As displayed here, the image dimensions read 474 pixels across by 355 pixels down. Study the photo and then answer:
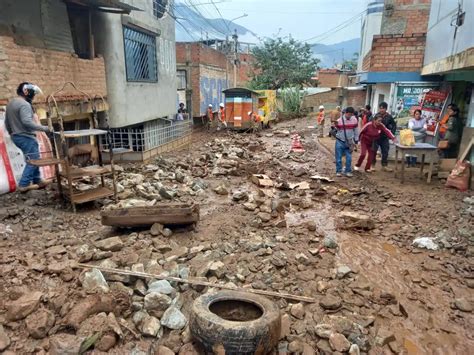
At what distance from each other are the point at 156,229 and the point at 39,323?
83.3 inches

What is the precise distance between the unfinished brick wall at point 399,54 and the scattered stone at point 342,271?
7.21m

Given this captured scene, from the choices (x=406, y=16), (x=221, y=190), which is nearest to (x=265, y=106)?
(x=406, y=16)

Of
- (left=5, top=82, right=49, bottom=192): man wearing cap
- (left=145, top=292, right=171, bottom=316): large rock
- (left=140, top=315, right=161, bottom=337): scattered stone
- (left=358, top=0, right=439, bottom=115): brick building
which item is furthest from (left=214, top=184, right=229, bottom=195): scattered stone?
(left=358, top=0, right=439, bottom=115): brick building

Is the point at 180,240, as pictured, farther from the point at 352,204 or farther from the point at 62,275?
the point at 352,204

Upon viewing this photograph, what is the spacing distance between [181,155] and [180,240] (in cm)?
664

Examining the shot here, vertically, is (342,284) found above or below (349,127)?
below

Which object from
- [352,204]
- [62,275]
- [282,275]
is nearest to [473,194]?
[352,204]

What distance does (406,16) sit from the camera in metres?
12.8

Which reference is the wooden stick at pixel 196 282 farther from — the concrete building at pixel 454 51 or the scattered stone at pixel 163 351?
the concrete building at pixel 454 51

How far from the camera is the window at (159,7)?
11923 millimetres

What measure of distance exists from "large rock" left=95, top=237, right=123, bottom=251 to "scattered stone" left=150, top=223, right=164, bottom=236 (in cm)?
50

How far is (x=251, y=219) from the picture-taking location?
5.91 metres

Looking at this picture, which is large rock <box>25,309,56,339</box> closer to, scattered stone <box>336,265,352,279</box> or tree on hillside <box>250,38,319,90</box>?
scattered stone <box>336,265,352,279</box>

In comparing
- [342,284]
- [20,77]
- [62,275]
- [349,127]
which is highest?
[20,77]
